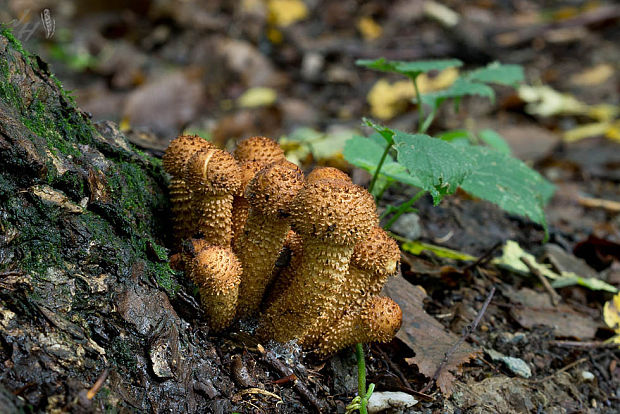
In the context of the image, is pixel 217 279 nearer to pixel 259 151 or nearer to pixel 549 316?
pixel 259 151

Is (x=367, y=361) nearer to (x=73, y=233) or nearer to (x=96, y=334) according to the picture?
(x=96, y=334)

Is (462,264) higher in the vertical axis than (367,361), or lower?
lower

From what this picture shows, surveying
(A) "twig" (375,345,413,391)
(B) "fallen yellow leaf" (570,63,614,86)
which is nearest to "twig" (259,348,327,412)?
(A) "twig" (375,345,413,391)

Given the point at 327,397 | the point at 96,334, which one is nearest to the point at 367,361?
the point at 327,397

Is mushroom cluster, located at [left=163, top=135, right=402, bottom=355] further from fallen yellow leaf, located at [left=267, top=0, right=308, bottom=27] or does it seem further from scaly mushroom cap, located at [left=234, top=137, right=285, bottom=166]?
fallen yellow leaf, located at [left=267, top=0, right=308, bottom=27]

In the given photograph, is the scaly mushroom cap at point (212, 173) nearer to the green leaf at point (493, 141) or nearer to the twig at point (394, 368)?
the twig at point (394, 368)

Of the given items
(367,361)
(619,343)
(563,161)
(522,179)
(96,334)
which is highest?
(96,334)
